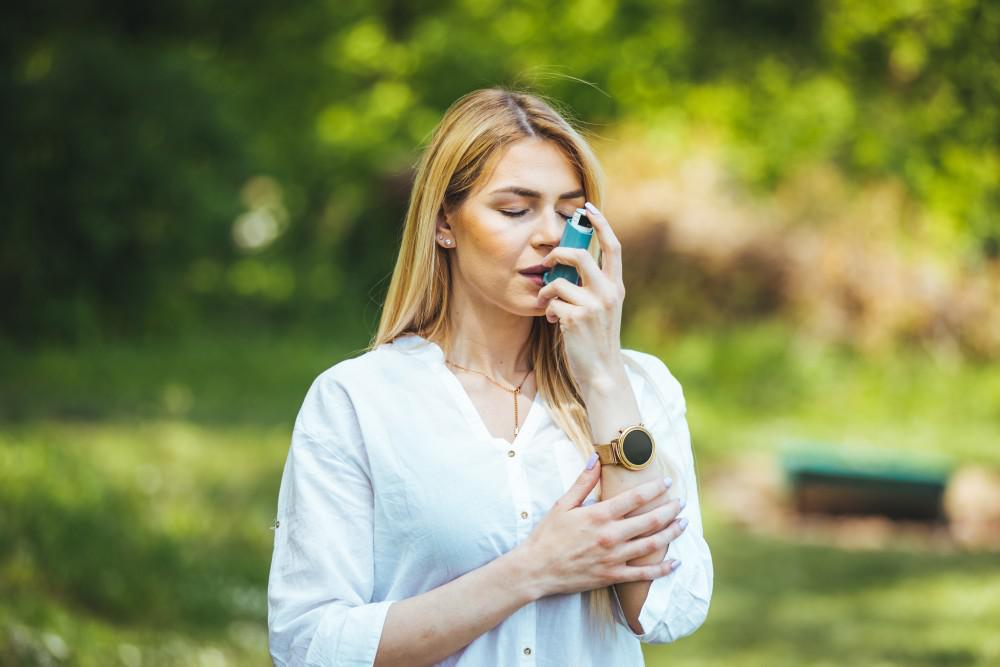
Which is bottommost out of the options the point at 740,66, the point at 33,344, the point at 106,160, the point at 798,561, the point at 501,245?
the point at 501,245

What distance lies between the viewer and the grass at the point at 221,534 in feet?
18.2

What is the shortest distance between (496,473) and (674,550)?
0.36m

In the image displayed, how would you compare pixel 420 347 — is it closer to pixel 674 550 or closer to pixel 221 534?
pixel 674 550

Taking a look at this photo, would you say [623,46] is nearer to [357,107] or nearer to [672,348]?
[357,107]

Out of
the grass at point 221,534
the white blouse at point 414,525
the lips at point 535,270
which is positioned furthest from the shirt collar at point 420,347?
the grass at point 221,534

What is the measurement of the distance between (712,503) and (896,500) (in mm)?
1368

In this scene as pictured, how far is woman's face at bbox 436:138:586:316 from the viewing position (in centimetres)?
226

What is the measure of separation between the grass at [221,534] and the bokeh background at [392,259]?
3 centimetres

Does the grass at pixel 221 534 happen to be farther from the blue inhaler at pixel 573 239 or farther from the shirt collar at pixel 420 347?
the blue inhaler at pixel 573 239

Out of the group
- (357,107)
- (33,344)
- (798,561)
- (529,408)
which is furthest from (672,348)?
(529,408)

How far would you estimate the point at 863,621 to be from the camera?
658cm

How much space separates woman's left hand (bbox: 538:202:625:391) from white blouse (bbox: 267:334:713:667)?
0.64 feet

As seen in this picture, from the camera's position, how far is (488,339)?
94.5 inches

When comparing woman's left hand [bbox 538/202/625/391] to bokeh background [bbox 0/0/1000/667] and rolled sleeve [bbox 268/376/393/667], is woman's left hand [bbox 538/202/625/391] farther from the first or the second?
bokeh background [bbox 0/0/1000/667]
